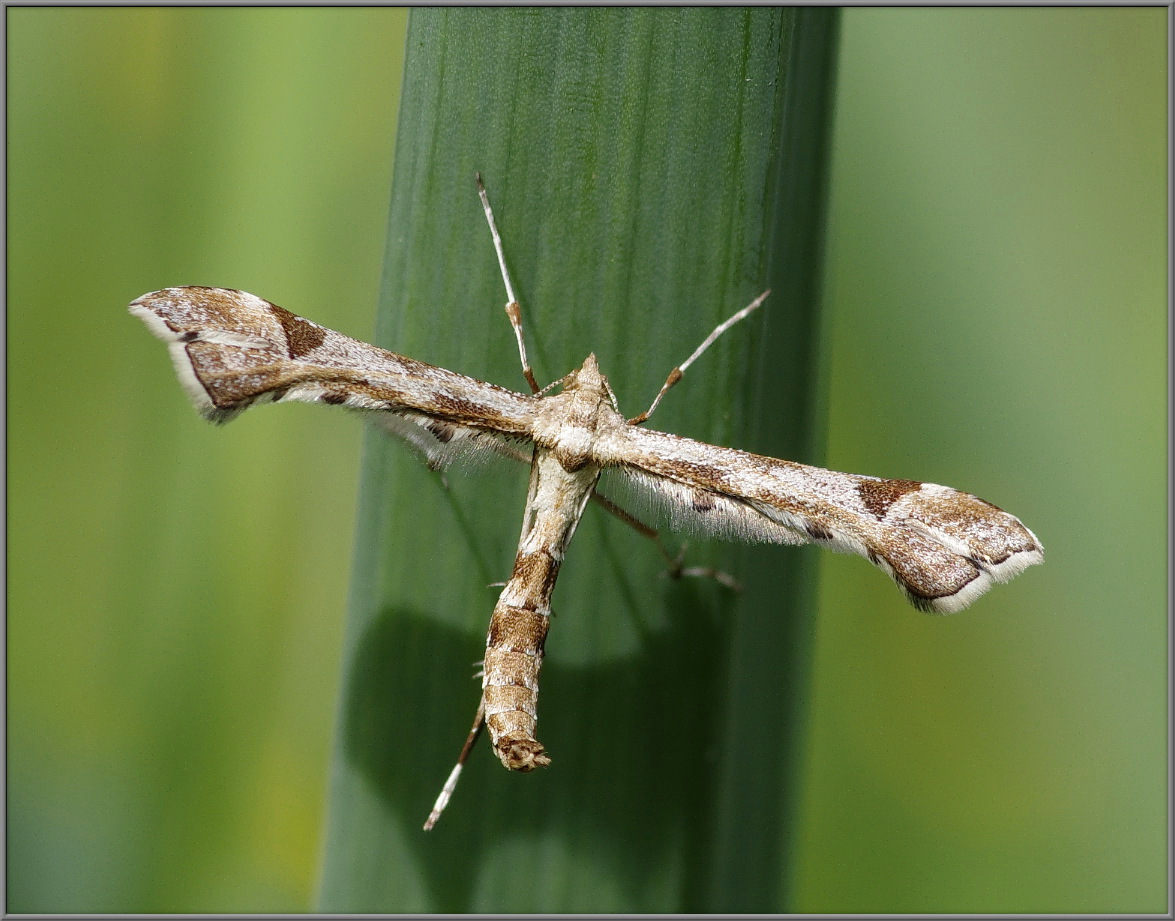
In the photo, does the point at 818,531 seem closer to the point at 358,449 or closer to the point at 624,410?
the point at 624,410

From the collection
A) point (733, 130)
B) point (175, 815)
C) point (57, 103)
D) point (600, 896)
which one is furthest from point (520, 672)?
point (57, 103)

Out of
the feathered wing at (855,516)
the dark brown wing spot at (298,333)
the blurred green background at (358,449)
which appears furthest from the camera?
the blurred green background at (358,449)

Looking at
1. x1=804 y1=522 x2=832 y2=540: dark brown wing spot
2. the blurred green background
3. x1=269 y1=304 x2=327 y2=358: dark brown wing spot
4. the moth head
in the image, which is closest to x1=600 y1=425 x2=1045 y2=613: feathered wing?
x1=804 y1=522 x2=832 y2=540: dark brown wing spot

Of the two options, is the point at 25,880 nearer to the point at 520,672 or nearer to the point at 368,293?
the point at 520,672

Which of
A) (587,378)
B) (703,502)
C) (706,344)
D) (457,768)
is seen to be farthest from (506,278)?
(457,768)

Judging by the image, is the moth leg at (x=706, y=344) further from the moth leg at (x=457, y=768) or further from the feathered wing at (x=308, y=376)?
the moth leg at (x=457, y=768)

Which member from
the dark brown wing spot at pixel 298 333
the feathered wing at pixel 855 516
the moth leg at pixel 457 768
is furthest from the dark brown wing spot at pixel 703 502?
the dark brown wing spot at pixel 298 333

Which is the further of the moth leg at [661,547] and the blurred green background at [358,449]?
the blurred green background at [358,449]
